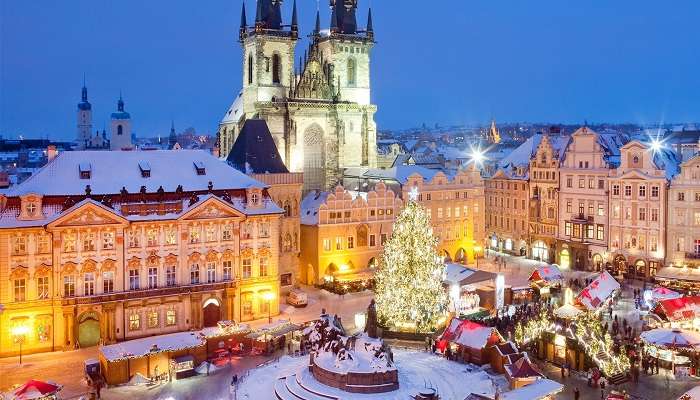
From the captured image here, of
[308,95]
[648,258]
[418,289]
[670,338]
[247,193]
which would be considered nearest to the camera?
[670,338]

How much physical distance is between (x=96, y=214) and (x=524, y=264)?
42158mm

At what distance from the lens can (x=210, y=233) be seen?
50.5 meters

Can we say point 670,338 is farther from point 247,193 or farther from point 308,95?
point 308,95

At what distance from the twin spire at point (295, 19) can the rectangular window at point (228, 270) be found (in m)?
40.0

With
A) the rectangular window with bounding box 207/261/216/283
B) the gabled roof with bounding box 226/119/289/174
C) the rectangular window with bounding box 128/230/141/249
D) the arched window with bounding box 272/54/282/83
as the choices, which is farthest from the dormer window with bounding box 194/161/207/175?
the arched window with bounding box 272/54/282/83

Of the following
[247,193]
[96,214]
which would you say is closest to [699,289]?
[247,193]

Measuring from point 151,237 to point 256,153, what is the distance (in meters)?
15.8

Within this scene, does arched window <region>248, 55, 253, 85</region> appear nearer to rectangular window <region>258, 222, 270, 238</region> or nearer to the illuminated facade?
rectangular window <region>258, 222, 270, 238</region>

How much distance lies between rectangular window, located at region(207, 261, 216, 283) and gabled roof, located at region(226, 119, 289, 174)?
11981 millimetres

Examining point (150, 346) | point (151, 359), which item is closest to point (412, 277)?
point (150, 346)

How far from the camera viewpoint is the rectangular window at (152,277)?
48.5 meters

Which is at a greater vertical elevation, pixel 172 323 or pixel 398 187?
pixel 398 187

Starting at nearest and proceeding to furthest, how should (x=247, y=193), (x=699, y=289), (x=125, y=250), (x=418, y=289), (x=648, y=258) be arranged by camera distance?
(x=418, y=289) → (x=125, y=250) → (x=247, y=193) → (x=699, y=289) → (x=648, y=258)

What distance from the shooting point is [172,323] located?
48812mm
